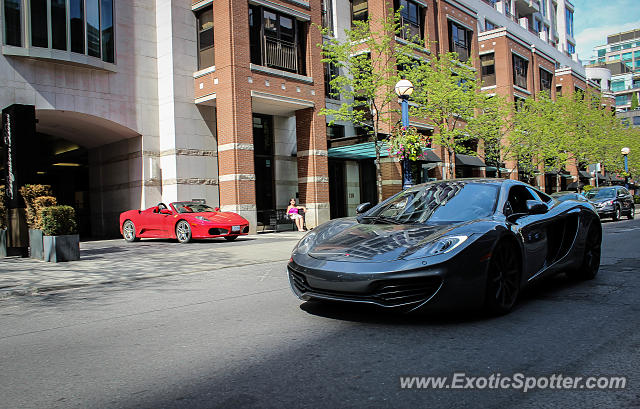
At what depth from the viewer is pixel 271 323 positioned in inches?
187

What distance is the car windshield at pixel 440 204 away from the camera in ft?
16.5

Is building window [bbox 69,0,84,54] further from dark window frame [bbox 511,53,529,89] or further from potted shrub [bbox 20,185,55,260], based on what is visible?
dark window frame [bbox 511,53,529,89]

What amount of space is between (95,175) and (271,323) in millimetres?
22037

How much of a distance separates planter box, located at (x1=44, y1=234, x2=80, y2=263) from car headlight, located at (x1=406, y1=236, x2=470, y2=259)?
31.2 feet

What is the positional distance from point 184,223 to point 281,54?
1010cm

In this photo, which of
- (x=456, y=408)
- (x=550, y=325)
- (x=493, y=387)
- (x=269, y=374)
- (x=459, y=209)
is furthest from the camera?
(x=459, y=209)

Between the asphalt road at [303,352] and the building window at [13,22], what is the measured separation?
1487 centimetres

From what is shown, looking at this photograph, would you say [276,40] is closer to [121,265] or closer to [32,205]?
[32,205]

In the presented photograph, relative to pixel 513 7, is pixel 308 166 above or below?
below

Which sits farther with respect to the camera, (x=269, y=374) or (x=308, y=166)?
(x=308, y=166)

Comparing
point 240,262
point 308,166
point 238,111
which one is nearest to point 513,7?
point 308,166

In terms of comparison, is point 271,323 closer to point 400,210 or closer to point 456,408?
point 400,210

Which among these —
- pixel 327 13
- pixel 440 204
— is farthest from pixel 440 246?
pixel 327 13

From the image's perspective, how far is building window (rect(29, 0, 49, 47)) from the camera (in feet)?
57.5
